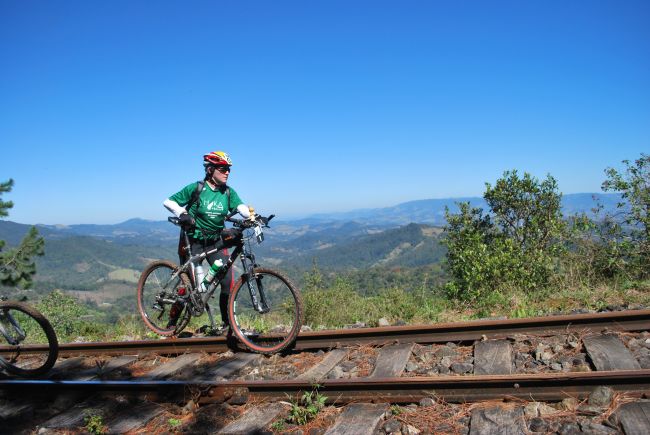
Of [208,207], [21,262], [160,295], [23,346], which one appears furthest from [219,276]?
[21,262]

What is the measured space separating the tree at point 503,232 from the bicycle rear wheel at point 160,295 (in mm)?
7831

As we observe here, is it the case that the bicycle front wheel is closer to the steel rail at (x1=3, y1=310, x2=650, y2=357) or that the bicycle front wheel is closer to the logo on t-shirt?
the steel rail at (x1=3, y1=310, x2=650, y2=357)

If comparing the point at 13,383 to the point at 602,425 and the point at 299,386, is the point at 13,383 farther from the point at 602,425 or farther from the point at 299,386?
the point at 602,425

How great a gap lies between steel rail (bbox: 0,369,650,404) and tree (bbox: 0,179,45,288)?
1656 centimetres

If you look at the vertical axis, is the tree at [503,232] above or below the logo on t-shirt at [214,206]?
below

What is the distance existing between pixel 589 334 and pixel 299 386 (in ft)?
9.42

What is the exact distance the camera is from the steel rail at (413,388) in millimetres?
3139

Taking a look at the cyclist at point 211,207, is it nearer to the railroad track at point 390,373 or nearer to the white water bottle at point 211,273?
the white water bottle at point 211,273

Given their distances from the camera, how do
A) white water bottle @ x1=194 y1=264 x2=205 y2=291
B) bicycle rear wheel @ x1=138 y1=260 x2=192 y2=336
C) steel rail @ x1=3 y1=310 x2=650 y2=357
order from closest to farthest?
steel rail @ x1=3 y1=310 x2=650 y2=357 < white water bottle @ x1=194 y1=264 x2=205 y2=291 < bicycle rear wheel @ x1=138 y1=260 x2=192 y2=336

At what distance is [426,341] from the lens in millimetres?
4711

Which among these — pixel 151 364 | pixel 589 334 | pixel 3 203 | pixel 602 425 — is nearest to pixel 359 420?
pixel 602 425

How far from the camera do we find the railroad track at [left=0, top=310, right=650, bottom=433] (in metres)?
3.18

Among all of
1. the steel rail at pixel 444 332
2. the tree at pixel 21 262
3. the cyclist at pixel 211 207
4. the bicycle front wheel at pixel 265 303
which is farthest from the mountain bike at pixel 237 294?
the tree at pixel 21 262

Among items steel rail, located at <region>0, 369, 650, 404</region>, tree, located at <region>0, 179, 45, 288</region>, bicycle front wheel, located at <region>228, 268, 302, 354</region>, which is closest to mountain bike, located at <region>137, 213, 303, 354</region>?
bicycle front wheel, located at <region>228, 268, 302, 354</region>
